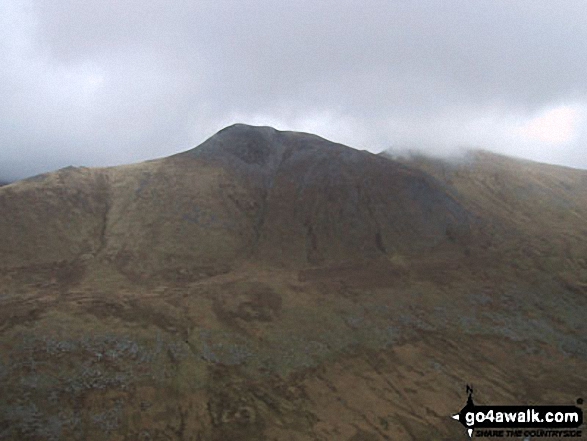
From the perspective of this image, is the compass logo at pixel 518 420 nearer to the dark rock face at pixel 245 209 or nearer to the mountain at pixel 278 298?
the mountain at pixel 278 298

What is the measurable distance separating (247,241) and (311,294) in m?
16.4

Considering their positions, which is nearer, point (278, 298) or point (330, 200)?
point (278, 298)

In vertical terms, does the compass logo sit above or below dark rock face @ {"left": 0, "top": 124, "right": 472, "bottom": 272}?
below

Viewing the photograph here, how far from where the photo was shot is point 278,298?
4503 cm

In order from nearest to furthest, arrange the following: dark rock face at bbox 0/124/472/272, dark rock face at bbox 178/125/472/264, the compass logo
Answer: the compass logo, dark rock face at bbox 0/124/472/272, dark rock face at bbox 178/125/472/264

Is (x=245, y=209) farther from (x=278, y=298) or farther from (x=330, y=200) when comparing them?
(x=278, y=298)

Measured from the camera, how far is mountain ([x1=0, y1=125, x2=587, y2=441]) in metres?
29.3

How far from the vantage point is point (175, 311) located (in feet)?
130

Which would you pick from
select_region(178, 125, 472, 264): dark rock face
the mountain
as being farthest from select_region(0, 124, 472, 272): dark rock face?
the mountain

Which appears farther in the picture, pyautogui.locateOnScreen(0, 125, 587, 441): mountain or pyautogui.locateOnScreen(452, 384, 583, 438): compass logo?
pyautogui.locateOnScreen(452, 384, 583, 438): compass logo

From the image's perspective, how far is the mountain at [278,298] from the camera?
29344 millimetres

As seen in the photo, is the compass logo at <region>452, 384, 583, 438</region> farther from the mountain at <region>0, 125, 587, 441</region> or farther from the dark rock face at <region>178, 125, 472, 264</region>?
the dark rock face at <region>178, 125, 472, 264</region>

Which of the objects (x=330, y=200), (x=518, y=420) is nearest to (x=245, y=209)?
(x=330, y=200)

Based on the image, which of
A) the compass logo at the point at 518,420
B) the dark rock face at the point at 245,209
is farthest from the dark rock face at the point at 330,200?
the compass logo at the point at 518,420
